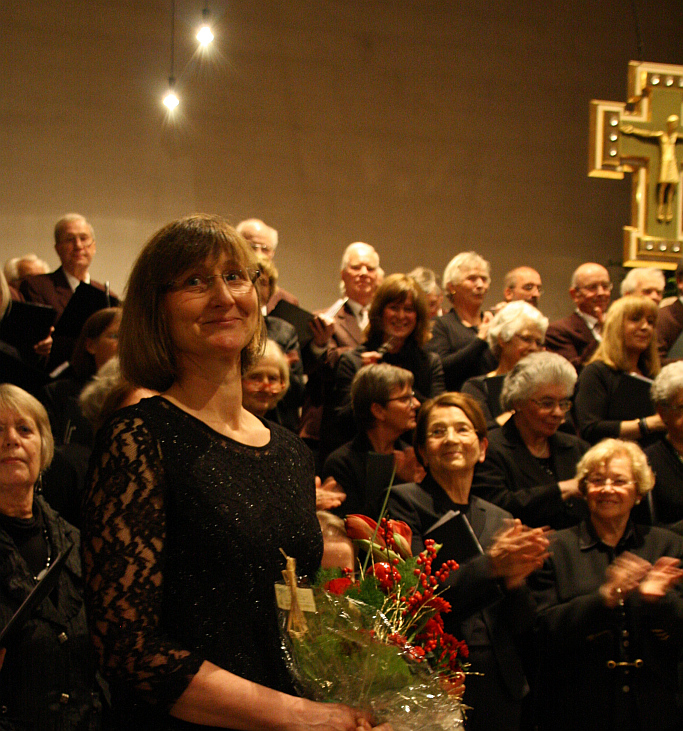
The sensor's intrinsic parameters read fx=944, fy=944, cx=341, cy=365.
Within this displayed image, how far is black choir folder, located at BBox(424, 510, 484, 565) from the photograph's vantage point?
2.70 meters

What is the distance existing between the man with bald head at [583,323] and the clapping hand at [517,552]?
7.16 ft

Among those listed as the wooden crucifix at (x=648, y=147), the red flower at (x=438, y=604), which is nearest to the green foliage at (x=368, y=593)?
the red flower at (x=438, y=604)

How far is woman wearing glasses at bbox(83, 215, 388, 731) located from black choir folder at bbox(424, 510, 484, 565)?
1.25m

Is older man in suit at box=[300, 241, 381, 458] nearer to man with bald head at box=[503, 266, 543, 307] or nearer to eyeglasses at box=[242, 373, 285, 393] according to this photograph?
eyeglasses at box=[242, 373, 285, 393]

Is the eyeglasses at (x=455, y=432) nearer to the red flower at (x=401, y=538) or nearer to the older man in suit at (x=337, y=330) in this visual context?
the older man in suit at (x=337, y=330)

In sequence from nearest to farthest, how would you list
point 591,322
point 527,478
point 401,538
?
point 401,538 → point 527,478 → point 591,322

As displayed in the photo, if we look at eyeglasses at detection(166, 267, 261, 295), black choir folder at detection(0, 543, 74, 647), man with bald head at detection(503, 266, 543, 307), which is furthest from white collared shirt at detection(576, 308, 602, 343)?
eyeglasses at detection(166, 267, 261, 295)

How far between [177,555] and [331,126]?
22.6 ft

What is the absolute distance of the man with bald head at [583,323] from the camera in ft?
16.4

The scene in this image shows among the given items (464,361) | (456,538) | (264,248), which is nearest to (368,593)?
(456,538)

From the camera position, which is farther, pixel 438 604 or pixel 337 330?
pixel 337 330

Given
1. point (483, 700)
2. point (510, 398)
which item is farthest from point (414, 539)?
point (510, 398)

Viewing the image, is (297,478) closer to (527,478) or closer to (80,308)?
(527,478)

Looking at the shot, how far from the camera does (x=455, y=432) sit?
315 cm
